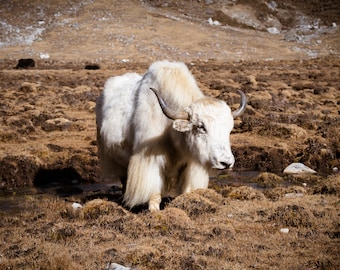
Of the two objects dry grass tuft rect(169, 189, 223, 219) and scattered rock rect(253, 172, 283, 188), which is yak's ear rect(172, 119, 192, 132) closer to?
dry grass tuft rect(169, 189, 223, 219)

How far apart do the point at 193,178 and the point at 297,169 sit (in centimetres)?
351

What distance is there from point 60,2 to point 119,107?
4629cm

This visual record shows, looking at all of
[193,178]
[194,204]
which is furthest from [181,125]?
[194,204]

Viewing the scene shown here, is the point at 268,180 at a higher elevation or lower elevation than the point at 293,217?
lower

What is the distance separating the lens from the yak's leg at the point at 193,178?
5.60 meters

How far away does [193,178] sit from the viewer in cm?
572

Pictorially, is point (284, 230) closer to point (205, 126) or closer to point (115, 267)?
point (205, 126)

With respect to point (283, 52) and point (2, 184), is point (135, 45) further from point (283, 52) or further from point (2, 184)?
point (2, 184)

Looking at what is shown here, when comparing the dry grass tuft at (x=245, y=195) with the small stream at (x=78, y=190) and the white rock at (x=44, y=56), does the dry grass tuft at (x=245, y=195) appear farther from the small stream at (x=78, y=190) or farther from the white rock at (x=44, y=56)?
the white rock at (x=44, y=56)

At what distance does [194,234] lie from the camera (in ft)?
15.0

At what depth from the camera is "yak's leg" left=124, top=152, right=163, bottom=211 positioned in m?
5.75

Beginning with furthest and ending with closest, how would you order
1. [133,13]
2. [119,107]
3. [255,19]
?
[255,19], [133,13], [119,107]

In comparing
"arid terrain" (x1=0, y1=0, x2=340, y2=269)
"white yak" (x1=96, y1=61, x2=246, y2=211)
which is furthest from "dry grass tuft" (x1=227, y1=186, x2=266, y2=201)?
"white yak" (x1=96, y1=61, x2=246, y2=211)

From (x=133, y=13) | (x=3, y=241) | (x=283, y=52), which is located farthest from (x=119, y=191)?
(x=133, y=13)
